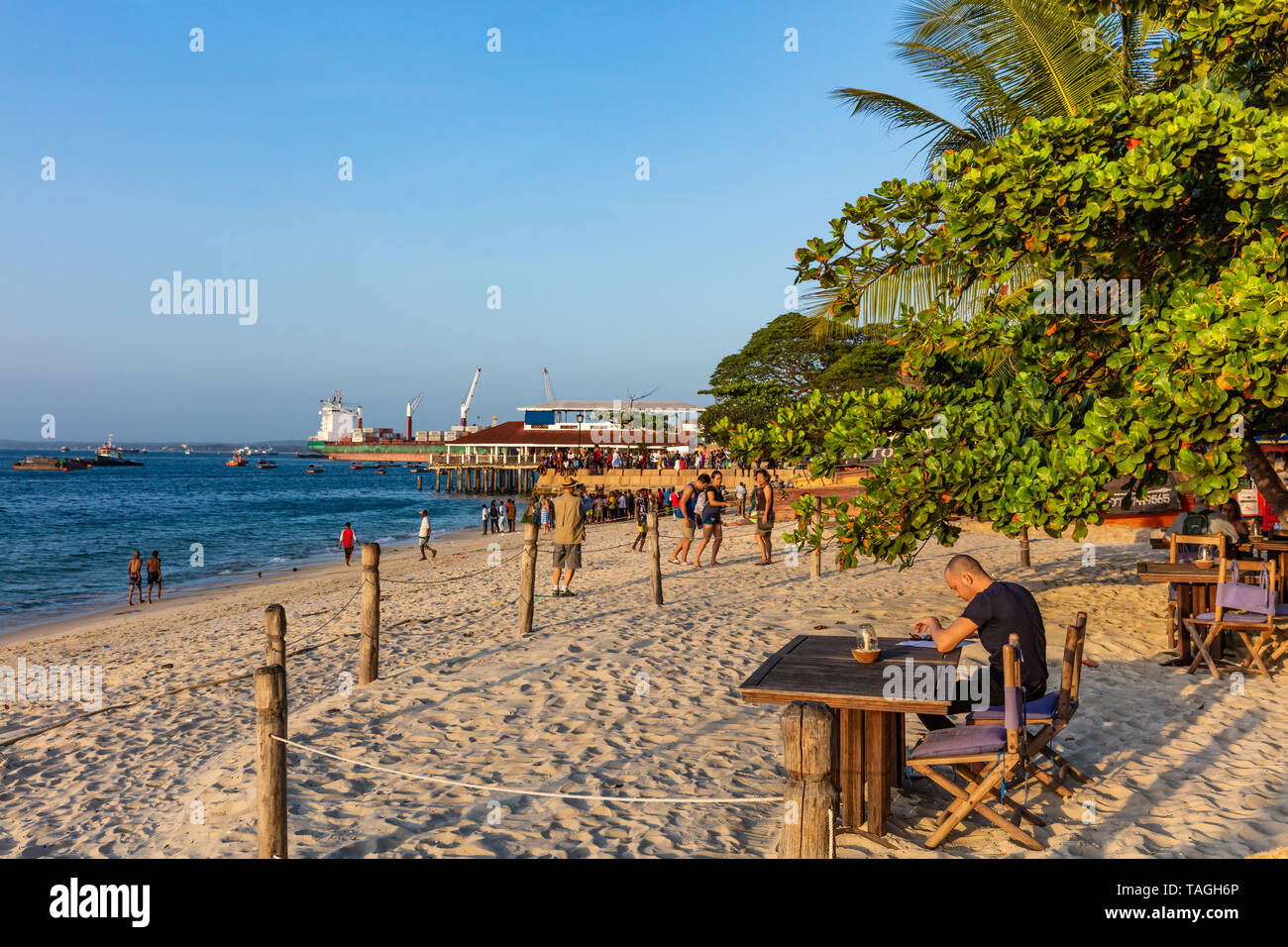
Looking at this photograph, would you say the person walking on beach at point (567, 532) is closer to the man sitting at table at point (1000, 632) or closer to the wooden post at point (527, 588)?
the wooden post at point (527, 588)

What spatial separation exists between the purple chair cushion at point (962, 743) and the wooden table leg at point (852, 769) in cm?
27

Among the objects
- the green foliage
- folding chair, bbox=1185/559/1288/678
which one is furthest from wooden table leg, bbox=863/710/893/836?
the green foliage

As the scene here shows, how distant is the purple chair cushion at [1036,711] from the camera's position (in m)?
4.22

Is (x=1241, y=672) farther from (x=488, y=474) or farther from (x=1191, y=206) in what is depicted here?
(x=488, y=474)

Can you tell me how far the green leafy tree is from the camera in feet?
14.5

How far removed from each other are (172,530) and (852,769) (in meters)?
44.4

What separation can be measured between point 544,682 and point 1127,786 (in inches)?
176

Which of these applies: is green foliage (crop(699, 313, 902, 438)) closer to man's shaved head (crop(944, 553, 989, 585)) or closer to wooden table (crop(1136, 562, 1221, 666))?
wooden table (crop(1136, 562, 1221, 666))

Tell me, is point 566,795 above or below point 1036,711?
below

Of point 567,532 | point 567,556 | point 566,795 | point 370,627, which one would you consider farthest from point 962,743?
point 567,556

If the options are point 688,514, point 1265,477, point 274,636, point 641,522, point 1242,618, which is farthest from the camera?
point 641,522

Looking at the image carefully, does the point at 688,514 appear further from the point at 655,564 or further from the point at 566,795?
the point at 566,795

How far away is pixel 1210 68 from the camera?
19.7 ft

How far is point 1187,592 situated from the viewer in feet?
24.8
